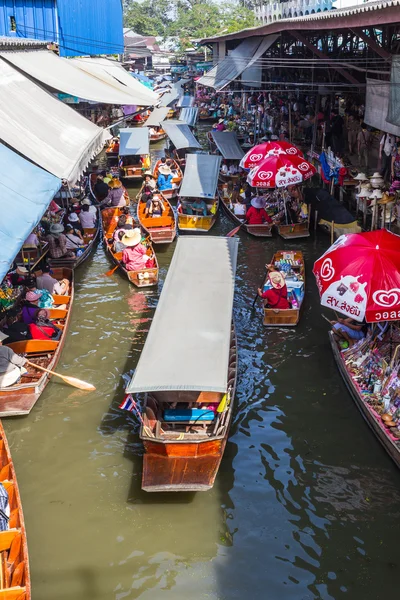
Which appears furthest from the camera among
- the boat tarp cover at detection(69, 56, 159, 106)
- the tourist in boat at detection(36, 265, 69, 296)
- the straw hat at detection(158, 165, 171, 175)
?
the straw hat at detection(158, 165, 171, 175)

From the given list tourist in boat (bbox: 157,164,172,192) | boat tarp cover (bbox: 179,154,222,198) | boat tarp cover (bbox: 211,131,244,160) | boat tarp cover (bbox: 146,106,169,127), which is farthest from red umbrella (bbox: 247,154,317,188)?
boat tarp cover (bbox: 146,106,169,127)

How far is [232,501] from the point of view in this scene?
25.1ft

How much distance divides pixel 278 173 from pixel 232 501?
30.9 ft

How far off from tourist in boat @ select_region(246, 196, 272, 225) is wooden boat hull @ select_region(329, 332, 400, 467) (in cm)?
688

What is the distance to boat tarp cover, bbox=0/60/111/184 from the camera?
10.6 metres

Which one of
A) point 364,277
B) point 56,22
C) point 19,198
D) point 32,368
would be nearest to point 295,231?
point 364,277

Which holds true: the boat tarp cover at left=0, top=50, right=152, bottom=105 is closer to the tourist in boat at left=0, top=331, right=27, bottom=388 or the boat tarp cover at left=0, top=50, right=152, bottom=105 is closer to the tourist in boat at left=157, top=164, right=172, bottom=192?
the tourist in boat at left=157, top=164, right=172, bottom=192

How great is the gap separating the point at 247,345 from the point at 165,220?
22.1 feet

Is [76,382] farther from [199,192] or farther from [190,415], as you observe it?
[199,192]

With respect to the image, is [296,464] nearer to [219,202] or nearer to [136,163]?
[219,202]

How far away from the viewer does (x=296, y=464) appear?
827 centimetres

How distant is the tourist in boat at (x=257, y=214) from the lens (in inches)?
661

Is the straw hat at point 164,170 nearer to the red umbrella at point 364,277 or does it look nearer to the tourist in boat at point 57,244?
the tourist in boat at point 57,244

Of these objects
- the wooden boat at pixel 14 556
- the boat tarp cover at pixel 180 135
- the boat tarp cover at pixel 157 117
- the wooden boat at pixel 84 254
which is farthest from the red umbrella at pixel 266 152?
the boat tarp cover at pixel 157 117
